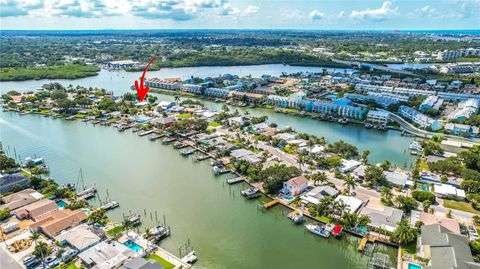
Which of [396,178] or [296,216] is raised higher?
[396,178]

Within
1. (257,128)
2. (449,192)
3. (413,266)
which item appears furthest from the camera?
(257,128)

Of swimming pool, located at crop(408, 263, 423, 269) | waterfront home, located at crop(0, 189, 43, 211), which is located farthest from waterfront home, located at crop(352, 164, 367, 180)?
waterfront home, located at crop(0, 189, 43, 211)

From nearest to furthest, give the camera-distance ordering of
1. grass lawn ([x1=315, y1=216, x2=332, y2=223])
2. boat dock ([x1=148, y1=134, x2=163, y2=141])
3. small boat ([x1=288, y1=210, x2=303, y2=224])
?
1. grass lawn ([x1=315, y1=216, x2=332, y2=223])
2. small boat ([x1=288, y1=210, x2=303, y2=224])
3. boat dock ([x1=148, y1=134, x2=163, y2=141])

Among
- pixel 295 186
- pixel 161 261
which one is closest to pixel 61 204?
pixel 161 261

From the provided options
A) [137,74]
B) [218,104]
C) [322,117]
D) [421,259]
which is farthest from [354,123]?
[137,74]

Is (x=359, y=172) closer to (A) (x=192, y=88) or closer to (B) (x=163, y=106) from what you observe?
(B) (x=163, y=106)

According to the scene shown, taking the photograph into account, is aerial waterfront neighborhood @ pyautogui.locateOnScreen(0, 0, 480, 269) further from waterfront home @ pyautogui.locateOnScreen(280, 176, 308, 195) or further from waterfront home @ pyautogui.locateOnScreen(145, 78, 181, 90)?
waterfront home @ pyautogui.locateOnScreen(145, 78, 181, 90)

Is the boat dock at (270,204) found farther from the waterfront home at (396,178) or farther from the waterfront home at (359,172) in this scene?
the waterfront home at (396,178)
